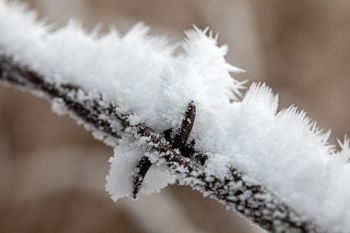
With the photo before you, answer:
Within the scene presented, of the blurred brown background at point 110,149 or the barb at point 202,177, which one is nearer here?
the barb at point 202,177

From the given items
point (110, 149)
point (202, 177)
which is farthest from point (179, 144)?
point (110, 149)

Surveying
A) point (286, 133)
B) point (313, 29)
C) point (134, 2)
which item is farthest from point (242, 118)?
point (313, 29)

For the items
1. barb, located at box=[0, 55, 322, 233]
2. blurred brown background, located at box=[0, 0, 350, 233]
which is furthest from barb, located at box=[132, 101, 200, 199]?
blurred brown background, located at box=[0, 0, 350, 233]

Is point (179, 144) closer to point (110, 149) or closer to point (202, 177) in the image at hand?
point (202, 177)

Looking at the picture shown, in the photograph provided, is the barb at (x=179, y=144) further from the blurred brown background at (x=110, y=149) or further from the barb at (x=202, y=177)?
the blurred brown background at (x=110, y=149)

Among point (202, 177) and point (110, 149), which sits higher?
point (110, 149)

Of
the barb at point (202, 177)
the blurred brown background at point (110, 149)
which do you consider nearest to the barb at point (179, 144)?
the barb at point (202, 177)

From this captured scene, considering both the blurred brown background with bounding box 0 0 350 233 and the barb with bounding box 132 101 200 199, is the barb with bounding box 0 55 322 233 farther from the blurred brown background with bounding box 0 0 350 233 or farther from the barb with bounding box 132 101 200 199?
the blurred brown background with bounding box 0 0 350 233

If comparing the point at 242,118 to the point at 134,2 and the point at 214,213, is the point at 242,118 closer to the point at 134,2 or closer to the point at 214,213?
the point at 214,213

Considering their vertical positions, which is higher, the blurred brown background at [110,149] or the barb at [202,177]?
the blurred brown background at [110,149]
